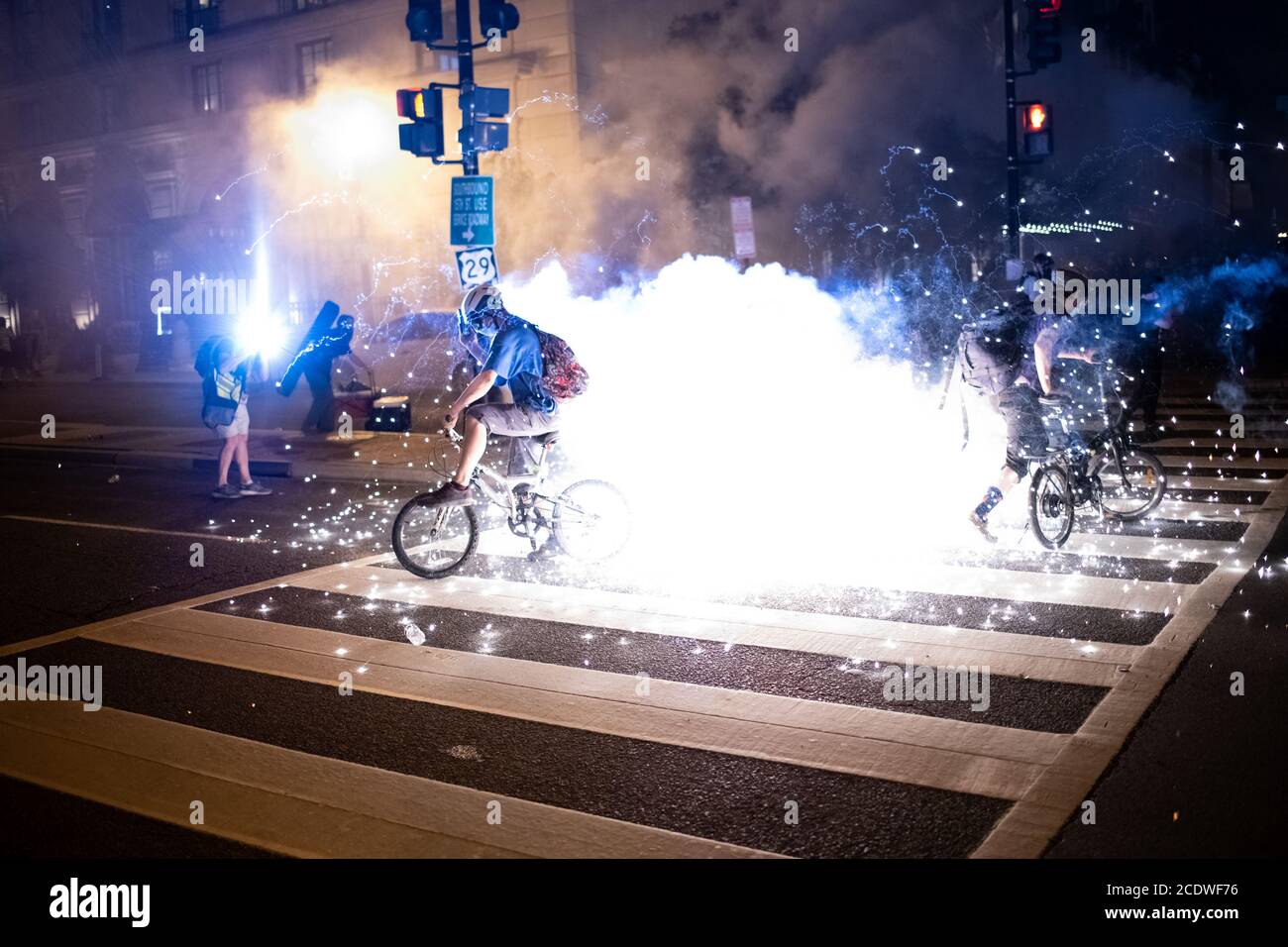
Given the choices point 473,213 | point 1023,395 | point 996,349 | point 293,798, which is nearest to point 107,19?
point 473,213

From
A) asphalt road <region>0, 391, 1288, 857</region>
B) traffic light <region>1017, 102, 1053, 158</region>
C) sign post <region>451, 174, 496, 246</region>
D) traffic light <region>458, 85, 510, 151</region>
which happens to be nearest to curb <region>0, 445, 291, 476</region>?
sign post <region>451, 174, 496, 246</region>

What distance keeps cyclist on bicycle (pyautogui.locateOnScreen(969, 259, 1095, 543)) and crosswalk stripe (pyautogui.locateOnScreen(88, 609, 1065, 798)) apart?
3.35 m

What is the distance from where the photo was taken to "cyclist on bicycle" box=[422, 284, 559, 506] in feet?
22.4

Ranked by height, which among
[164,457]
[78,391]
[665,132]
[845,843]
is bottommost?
[845,843]

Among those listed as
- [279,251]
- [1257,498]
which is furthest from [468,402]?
[279,251]

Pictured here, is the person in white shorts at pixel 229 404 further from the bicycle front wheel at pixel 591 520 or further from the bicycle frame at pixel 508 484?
the bicycle front wheel at pixel 591 520

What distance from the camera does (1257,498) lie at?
8828 mm

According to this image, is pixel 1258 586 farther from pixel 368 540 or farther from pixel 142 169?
pixel 142 169

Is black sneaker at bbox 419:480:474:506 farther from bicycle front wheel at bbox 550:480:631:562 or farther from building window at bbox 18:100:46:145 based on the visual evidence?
building window at bbox 18:100:46:145

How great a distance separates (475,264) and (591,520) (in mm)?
4994

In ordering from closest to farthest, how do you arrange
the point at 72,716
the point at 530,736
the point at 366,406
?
the point at 530,736, the point at 72,716, the point at 366,406

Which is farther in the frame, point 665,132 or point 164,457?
point 665,132

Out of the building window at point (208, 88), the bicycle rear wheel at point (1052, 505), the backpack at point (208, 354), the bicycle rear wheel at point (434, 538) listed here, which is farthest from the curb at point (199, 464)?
the building window at point (208, 88)

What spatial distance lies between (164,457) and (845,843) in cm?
1140
